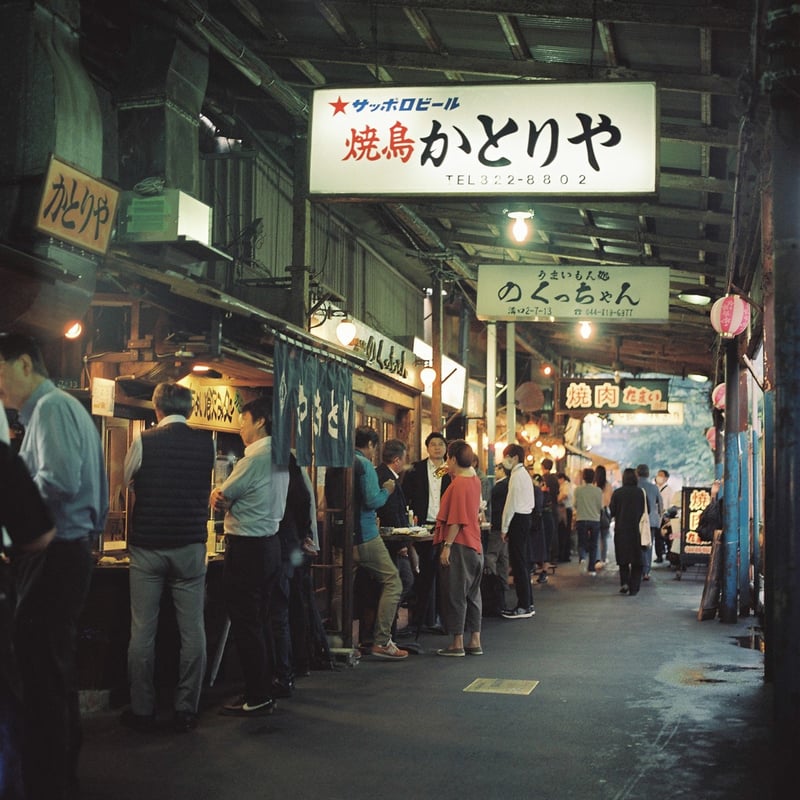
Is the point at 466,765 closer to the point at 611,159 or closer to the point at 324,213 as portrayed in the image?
the point at 611,159

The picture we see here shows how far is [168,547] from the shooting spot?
26.0 feet

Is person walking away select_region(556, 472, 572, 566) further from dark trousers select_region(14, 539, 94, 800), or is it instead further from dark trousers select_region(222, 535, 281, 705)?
dark trousers select_region(14, 539, 94, 800)

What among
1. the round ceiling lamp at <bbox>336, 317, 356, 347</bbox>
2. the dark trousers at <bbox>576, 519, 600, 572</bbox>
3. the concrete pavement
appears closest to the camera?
the concrete pavement

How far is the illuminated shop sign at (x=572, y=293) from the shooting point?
16406mm

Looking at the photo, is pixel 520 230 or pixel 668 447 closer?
pixel 520 230

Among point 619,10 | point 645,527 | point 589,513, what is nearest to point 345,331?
point 645,527

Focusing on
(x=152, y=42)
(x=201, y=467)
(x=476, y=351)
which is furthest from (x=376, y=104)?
(x=476, y=351)

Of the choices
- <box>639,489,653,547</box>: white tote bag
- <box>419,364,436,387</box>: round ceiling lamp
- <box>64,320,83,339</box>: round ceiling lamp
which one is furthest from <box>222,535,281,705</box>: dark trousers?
<box>419,364,436,387</box>: round ceiling lamp

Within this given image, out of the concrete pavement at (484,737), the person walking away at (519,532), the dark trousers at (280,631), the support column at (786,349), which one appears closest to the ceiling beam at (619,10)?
the support column at (786,349)

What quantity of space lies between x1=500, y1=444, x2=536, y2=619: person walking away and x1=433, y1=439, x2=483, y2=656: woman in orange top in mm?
3374

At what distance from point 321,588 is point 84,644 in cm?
523

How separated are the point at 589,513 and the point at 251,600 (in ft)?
52.4

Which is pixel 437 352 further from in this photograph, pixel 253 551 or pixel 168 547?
pixel 168 547

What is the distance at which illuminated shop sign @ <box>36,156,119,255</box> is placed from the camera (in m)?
8.42
